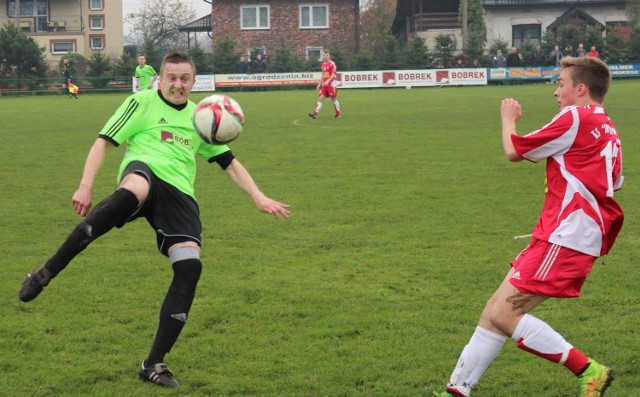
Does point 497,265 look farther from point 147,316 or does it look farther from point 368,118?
point 368,118

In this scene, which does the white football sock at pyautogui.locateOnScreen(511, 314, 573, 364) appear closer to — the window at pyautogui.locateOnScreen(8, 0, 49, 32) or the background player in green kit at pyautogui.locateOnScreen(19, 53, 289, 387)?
the background player in green kit at pyautogui.locateOnScreen(19, 53, 289, 387)

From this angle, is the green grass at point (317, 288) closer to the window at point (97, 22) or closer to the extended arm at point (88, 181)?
the extended arm at point (88, 181)

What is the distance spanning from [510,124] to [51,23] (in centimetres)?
7529

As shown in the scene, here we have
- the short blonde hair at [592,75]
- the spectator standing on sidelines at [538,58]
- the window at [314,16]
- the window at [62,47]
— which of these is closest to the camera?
the short blonde hair at [592,75]

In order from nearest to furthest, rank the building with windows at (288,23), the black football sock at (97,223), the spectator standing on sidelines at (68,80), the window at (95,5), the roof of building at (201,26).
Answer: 1. the black football sock at (97,223)
2. the spectator standing on sidelines at (68,80)
3. the building with windows at (288,23)
4. the roof of building at (201,26)
5. the window at (95,5)

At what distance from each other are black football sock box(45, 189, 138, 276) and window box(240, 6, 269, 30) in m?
63.8

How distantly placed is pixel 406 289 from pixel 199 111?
2792 mm

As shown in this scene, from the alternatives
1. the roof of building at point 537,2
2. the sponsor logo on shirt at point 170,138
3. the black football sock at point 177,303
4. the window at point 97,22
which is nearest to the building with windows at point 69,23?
the window at point 97,22

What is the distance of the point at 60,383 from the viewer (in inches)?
211

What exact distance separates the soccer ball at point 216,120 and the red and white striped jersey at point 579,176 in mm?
1686

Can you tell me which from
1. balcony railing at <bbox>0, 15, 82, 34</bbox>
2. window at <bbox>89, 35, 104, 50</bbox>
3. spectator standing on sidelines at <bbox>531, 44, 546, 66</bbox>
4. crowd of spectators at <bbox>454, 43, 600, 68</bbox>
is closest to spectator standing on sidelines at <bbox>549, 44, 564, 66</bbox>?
crowd of spectators at <bbox>454, 43, 600, 68</bbox>

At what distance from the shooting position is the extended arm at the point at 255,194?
5.50 m

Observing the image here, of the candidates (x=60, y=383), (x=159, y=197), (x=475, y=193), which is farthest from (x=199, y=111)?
(x=475, y=193)

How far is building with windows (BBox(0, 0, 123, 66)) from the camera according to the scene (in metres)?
74.0
